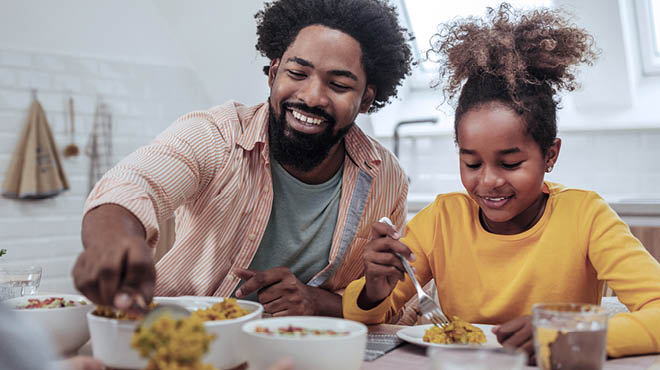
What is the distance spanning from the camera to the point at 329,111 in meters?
1.63

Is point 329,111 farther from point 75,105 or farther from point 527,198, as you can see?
point 75,105

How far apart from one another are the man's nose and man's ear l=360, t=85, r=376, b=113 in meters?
0.25

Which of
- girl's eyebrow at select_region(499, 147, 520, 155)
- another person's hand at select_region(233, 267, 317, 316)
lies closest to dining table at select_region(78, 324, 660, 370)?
another person's hand at select_region(233, 267, 317, 316)

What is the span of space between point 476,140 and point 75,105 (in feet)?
8.22

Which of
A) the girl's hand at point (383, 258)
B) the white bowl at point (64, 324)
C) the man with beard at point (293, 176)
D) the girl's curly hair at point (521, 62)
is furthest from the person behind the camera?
the man with beard at point (293, 176)

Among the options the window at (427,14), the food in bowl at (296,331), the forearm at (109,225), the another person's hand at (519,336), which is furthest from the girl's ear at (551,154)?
the window at (427,14)

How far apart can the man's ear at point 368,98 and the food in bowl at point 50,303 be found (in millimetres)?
1019

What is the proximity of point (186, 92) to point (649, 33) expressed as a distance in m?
2.45

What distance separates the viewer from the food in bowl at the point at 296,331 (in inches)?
33.1

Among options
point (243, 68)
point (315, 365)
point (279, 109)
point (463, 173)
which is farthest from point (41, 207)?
point (315, 365)

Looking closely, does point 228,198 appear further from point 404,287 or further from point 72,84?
point 72,84

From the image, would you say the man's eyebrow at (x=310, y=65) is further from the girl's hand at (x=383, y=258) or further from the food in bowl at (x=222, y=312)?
the food in bowl at (x=222, y=312)

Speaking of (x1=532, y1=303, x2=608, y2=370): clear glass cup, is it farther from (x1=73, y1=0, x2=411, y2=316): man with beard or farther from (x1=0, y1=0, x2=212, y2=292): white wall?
(x1=0, y1=0, x2=212, y2=292): white wall

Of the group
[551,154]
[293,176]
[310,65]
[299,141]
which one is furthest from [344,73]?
[551,154]
